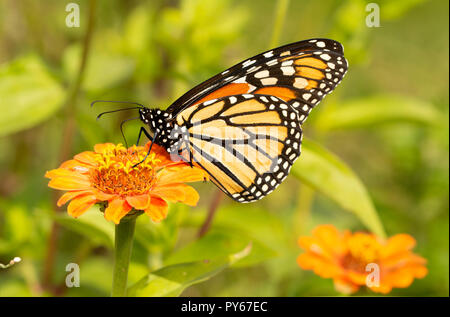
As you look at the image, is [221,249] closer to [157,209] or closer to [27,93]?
[157,209]


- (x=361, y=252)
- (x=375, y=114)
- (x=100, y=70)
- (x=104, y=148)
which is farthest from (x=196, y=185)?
(x=104, y=148)

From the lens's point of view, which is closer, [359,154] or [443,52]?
[359,154]

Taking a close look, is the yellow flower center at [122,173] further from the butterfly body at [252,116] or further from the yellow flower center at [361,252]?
the yellow flower center at [361,252]

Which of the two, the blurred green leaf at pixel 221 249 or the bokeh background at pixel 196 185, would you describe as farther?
the bokeh background at pixel 196 185

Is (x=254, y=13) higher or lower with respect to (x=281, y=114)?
higher

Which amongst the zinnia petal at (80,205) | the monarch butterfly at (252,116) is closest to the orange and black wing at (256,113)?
the monarch butterfly at (252,116)

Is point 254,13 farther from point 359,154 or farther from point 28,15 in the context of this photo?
point 28,15

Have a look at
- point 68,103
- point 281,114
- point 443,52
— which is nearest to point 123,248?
point 281,114
